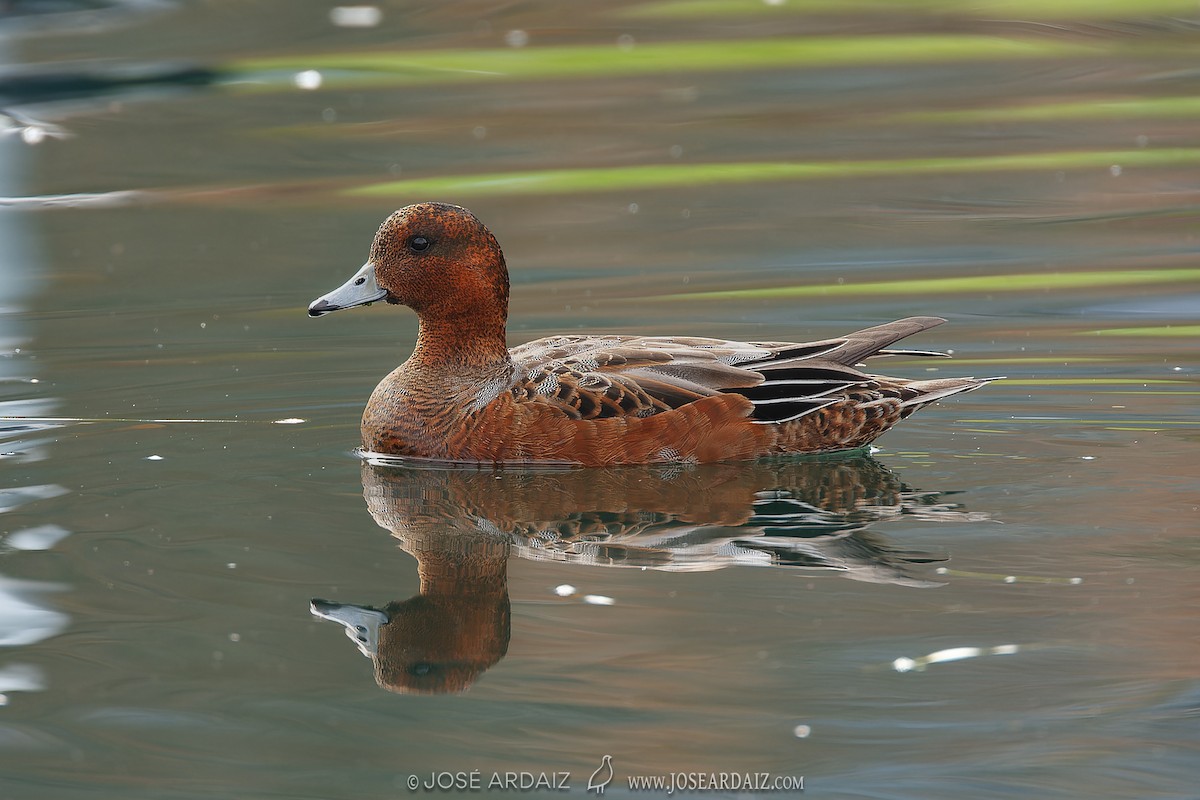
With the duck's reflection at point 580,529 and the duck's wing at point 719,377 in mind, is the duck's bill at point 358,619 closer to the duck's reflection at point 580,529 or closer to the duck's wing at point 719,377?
the duck's reflection at point 580,529

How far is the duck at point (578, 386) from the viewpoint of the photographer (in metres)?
7.27

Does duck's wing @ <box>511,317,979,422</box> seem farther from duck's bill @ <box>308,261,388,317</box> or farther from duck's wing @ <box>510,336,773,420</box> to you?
duck's bill @ <box>308,261,388,317</box>

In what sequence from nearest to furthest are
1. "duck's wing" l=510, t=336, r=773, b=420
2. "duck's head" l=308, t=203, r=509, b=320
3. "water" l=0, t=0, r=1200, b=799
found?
1. "water" l=0, t=0, r=1200, b=799
2. "duck's wing" l=510, t=336, r=773, b=420
3. "duck's head" l=308, t=203, r=509, b=320

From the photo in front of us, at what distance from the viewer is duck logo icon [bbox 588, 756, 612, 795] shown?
4309 millimetres

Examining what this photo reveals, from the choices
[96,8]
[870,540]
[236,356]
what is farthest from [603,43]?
[870,540]

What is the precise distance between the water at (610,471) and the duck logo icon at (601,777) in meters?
0.02

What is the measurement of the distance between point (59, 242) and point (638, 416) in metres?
6.55

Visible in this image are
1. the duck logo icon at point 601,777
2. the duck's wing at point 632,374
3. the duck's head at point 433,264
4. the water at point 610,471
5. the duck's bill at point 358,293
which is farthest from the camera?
the duck's head at point 433,264

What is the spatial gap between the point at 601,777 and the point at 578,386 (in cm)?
310

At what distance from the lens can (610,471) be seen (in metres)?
7.27

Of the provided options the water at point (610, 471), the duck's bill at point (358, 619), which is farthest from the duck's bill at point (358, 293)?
the duck's bill at point (358, 619)

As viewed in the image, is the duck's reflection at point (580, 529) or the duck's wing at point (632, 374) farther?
the duck's wing at point (632, 374)

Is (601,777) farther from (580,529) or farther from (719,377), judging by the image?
(719,377)

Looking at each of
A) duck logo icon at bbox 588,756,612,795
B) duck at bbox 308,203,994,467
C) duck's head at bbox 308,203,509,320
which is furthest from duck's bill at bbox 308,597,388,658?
duck's head at bbox 308,203,509,320
